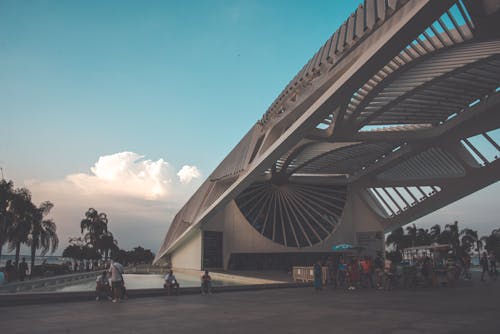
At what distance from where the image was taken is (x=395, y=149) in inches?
1083

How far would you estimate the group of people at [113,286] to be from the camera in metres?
10.7

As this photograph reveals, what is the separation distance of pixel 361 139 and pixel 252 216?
1403 cm

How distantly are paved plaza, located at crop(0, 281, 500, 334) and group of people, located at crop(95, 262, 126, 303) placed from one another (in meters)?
0.96

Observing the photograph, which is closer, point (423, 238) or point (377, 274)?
point (377, 274)

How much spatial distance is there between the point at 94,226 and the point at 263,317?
50.9 metres

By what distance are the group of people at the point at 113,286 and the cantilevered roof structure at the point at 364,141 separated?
8805 mm

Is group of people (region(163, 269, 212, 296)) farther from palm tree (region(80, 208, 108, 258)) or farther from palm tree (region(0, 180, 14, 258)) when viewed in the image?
palm tree (region(80, 208, 108, 258))

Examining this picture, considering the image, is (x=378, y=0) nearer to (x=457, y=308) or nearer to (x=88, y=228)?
(x=457, y=308)

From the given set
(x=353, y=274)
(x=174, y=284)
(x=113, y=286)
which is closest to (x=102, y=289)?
(x=113, y=286)

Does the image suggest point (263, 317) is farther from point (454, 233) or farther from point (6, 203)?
point (454, 233)

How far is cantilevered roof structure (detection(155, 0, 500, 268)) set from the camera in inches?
487

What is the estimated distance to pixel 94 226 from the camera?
177 feet

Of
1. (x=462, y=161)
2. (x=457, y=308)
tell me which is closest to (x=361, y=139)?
(x=462, y=161)

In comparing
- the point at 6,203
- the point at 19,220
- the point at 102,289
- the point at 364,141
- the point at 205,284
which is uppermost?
the point at 364,141
